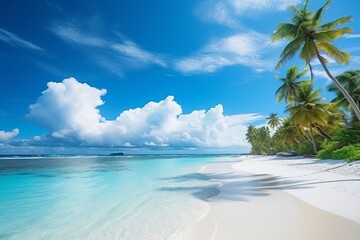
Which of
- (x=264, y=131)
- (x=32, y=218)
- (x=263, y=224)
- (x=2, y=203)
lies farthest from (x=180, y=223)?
(x=264, y=131)

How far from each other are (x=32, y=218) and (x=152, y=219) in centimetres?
394

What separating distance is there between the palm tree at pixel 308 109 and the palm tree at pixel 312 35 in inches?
430

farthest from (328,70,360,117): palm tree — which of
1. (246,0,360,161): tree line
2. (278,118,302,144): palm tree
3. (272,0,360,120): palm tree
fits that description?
(272,0,360,120): palm tree

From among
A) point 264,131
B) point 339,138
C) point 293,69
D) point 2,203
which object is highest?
point 293,69

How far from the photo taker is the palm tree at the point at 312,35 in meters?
14.0

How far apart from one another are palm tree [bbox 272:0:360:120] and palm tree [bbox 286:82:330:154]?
10929 millimetres

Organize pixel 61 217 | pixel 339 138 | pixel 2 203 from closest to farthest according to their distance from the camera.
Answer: pixel 61 217 < pixel 2 203 < pixel 339 138

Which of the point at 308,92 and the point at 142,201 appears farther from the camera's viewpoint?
the point at 308,92

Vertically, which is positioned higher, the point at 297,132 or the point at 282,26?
the point at 282,26

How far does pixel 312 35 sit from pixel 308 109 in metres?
12.9

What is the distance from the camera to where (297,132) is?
38.8 metres

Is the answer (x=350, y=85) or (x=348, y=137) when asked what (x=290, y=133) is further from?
(x=348, y=137)

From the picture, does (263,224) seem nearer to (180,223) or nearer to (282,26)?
(180,223)

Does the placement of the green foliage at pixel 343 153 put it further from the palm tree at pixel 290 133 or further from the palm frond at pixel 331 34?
the palm tree at pixel 290 133
